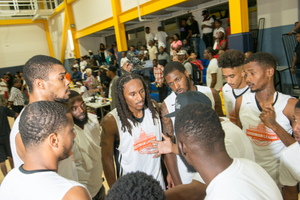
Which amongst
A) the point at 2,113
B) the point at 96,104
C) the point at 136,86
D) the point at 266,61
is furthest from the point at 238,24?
the point at 2,113

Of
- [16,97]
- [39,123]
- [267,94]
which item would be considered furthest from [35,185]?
[16,97]

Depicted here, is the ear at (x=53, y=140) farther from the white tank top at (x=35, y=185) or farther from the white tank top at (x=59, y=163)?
the white tank top at (x=59, y=163)

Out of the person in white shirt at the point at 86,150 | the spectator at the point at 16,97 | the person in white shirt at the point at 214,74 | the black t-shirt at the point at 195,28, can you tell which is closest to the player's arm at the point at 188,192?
the person in white shirt at the point at 86,150

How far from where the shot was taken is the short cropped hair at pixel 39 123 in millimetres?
1001

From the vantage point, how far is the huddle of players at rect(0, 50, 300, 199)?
3.01ft

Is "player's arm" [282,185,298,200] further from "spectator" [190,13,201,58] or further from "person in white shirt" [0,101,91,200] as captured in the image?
"spectator" [190,13,201,58]

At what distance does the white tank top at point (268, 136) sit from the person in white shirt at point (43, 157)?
1600mm

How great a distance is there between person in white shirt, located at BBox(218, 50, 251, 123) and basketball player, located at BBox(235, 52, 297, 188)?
37 centimetres

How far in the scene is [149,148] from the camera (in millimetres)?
1780

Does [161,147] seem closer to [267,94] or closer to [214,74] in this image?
[267,94]

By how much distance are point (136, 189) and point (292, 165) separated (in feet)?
4.24

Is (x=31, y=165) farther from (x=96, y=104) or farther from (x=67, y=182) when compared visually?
(x=96, y=104)

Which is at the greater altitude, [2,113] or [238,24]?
[238,24]

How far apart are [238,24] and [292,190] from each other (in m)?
4.14
